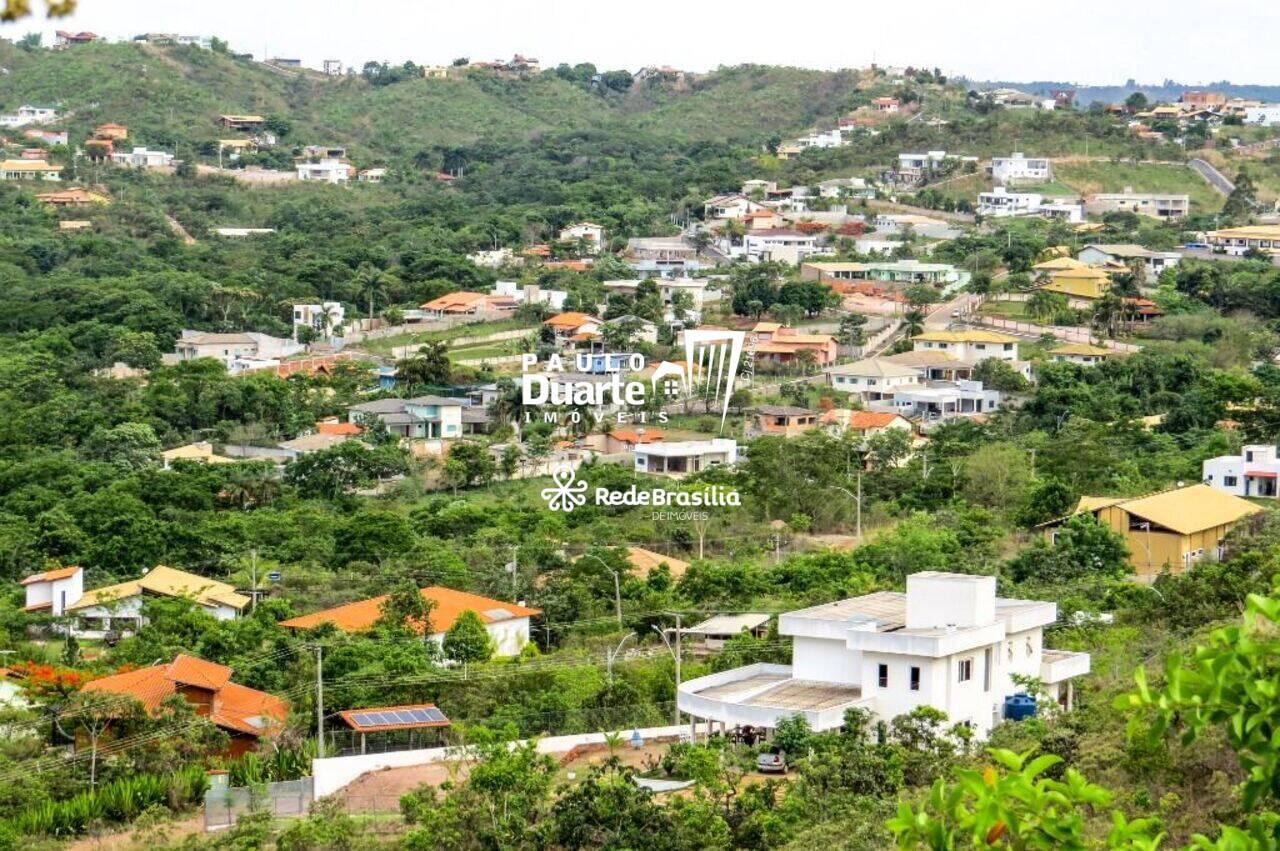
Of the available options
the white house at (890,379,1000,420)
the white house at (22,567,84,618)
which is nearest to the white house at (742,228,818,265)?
the white house at (890,379,1000,420)

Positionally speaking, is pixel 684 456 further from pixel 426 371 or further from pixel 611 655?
pixel 611 655

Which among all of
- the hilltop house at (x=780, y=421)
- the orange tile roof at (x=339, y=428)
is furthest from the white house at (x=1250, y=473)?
the orange tile roof at (x=339, y=428)

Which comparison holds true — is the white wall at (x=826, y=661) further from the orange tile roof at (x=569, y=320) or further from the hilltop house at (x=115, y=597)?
the orange tile roof at (x=569, y=320)

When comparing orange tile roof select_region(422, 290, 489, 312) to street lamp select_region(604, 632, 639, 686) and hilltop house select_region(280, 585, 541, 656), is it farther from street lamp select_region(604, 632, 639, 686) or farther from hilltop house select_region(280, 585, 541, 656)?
street lamp select_region(604, 632, 639, 686)

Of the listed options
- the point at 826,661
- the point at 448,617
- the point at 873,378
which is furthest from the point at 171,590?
the point at 873,378

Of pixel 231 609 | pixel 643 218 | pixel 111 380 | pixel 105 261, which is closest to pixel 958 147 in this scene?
pixel 643 218

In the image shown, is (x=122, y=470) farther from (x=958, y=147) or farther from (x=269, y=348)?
(x=958, y=147)
